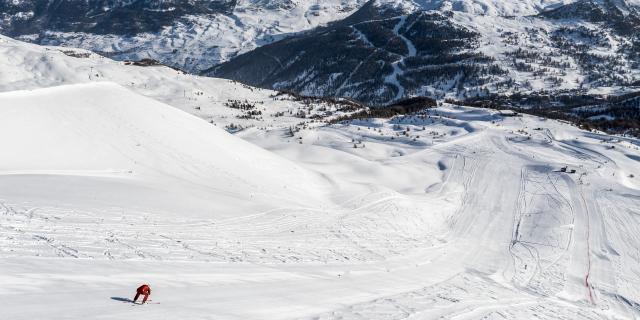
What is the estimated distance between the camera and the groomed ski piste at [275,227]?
9242 millimetres

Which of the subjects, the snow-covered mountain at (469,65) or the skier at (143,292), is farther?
the snow-covered mountain at (469,65)

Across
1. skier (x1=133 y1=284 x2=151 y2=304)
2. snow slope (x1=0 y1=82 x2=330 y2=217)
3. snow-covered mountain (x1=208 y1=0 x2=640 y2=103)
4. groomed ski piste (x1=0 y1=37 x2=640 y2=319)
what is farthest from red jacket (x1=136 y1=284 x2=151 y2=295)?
snow-covered mountain (x1=208 y1=0 x2=640 y2=103)

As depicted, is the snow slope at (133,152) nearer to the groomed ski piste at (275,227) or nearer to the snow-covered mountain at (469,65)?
the groomed ski piste at (275,227)

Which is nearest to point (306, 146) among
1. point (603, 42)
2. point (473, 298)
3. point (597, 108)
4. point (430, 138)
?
point (430, 138)

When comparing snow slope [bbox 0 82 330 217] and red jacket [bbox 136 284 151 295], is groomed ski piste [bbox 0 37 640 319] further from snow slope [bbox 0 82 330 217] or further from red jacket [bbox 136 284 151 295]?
red jacket [bbox 136 284 151 295]

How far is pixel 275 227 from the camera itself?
15.0 metres

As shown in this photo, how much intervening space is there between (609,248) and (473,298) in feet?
28.1

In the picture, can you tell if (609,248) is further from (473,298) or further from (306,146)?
(306,146)

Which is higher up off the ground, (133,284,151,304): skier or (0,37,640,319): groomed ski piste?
(133,284,151,304): skier

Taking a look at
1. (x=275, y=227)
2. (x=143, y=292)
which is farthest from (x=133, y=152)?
(x=143, y=292)

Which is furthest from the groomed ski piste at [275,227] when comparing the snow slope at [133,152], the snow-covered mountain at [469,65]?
the snow-covered mountain at [469,65]

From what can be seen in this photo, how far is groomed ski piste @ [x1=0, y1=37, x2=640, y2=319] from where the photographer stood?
9242mm

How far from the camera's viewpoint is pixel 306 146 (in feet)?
111

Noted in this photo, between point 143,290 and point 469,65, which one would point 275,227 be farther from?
point 469,65
